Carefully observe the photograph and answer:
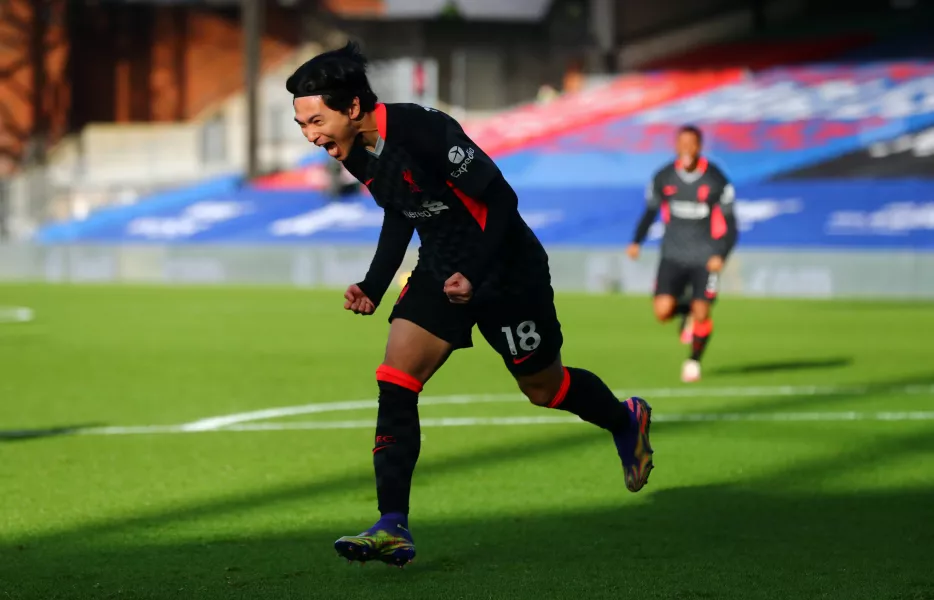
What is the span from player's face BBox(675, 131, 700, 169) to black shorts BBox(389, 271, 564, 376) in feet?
22.9

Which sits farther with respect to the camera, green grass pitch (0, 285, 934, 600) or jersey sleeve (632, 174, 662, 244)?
jersey sleeve (632, 174, 662, 244)

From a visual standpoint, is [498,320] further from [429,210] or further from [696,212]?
[696,212]

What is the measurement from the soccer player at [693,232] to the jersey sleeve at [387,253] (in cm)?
702

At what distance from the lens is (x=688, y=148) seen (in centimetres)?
1290

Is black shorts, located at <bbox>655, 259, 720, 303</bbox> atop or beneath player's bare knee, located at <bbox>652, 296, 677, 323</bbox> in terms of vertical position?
atop

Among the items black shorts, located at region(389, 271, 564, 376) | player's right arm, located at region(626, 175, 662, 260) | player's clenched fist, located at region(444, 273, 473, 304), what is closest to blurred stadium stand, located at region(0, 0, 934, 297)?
player's right arm, located at region(626, 175, 662, 260)

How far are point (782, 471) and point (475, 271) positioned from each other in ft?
9.44

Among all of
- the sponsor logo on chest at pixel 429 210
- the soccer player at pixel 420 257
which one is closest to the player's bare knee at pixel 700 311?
the soccer player at pixel 420 257

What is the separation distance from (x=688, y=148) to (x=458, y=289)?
768 centimetres

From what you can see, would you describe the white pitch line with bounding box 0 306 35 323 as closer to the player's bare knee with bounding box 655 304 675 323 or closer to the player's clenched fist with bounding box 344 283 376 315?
the player's bare knee with bounding box 655 304 675 323

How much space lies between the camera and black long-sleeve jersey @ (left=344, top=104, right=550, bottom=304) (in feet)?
18.4

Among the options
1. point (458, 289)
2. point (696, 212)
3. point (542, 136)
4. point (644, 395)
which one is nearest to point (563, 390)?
point (458, 289)

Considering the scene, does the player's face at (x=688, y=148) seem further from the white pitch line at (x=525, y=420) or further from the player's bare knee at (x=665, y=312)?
the white pitch line at (x=525, y=420)

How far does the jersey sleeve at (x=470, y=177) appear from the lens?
5.60 m
